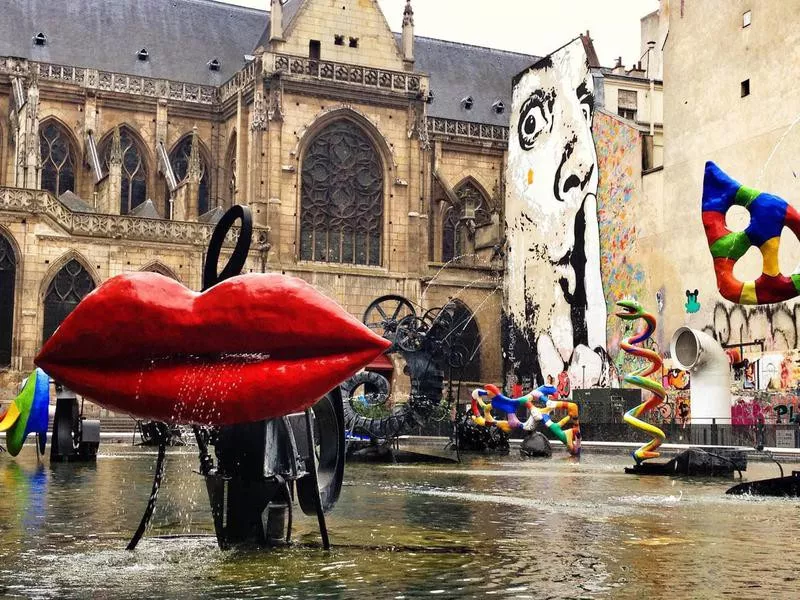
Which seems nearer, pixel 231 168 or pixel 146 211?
pixel 146 211

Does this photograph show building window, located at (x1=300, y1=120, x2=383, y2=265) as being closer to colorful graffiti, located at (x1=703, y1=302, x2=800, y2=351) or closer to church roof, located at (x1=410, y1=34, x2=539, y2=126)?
church roof, located at (x1=410, y1=34, x2=539, y2=126)

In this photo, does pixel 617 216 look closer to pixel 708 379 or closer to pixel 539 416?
pixel 708 379

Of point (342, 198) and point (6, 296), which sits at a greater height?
point (342, 198)

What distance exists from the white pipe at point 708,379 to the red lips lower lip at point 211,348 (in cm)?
2809

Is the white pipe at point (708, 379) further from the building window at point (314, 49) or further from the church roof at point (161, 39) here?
the church roof at point (161, 39)

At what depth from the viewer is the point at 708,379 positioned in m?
35.9

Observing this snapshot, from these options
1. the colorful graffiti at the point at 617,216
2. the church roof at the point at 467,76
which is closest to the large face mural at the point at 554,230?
the colorful graffiti at the point at 617,216

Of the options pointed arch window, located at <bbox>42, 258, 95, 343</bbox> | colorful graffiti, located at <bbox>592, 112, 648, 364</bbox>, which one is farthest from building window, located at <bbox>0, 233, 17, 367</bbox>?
colorful graffiti, located at <bbox>592, 112, 648, 364</bbox>

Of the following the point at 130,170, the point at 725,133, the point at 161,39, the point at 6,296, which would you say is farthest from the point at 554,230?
the point at 161,39

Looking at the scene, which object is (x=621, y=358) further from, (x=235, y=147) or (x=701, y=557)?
(x=701, y=557)

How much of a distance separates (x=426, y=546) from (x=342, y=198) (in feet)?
162

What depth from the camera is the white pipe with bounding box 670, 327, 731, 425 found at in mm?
35688

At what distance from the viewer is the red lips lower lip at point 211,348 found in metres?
8.88

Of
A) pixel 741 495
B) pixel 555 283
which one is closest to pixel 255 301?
pixel 741 495
